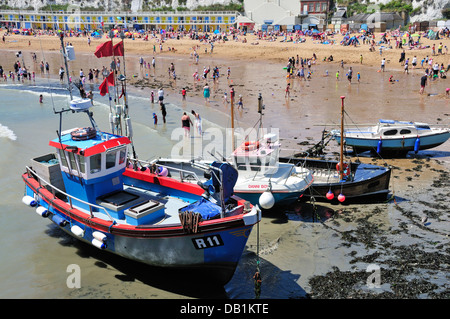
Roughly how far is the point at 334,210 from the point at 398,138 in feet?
22.7

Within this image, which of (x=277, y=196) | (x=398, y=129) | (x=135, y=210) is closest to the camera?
(x=135, y=210)

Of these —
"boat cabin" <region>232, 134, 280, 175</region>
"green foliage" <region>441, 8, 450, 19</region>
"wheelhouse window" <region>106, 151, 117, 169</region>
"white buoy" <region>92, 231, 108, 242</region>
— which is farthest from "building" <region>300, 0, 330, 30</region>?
"white buoy" <region>92, 231, 108, 242</region>

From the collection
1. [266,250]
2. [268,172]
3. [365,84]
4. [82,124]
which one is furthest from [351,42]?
[266,250]

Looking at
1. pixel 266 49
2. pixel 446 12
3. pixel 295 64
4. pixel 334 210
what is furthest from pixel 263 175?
pixel 446 12

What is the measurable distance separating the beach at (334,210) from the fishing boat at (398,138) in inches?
24.0

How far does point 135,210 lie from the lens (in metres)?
12.2

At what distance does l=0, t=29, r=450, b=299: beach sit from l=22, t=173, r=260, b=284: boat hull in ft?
2.47

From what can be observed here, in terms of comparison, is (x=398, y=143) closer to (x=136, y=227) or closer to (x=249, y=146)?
(x=249, y=146)

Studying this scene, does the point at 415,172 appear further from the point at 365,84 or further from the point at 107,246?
the point at 365,84

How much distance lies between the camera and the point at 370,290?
453 inches

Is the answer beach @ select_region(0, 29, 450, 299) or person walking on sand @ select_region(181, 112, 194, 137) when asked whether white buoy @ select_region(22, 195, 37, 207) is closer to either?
beach @ select_region(0, 29, 450, 299)

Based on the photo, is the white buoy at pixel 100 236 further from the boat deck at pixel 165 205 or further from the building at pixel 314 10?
the building at pixel 314 10

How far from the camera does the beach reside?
472 inches

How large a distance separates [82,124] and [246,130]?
11448 mm
